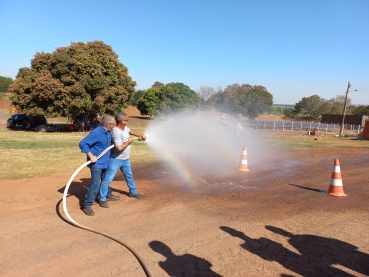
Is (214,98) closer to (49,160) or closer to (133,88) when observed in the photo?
(133,88)

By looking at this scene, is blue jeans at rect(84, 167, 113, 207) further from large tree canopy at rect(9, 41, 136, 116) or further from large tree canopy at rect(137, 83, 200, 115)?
large tree canopy at rect(137, 83, 200, 115)

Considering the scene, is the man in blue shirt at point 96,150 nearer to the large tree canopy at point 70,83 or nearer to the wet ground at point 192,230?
the wet ground at point 192,230

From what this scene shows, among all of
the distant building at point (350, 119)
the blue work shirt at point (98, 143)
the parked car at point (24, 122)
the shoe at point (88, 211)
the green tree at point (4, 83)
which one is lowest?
the parked car at point (24, 122)

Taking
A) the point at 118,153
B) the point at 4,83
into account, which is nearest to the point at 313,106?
the point at 4,83

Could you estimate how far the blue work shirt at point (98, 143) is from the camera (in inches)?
225

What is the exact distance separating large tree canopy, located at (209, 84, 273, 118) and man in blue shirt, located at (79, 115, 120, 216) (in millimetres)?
52697

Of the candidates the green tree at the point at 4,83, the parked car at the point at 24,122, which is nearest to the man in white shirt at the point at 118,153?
the parked car at the point at 24,122

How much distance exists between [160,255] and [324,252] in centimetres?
216

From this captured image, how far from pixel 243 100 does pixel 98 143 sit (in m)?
53.9

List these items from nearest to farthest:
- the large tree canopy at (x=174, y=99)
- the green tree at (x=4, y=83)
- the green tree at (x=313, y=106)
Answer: the large tree canopy at (x=174, y=99)
the green tree at (x=4, y=83)
the green tree at (x=313, y=106)

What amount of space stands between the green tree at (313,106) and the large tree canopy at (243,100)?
2178cm

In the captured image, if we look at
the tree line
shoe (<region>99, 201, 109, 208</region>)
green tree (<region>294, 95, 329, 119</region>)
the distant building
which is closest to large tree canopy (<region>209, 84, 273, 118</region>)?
the distant building

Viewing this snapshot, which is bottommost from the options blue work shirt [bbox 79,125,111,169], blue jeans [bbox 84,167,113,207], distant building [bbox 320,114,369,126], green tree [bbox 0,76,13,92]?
blue jeans [bbox 84,167,113,207]

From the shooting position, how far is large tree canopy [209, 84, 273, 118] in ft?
189
